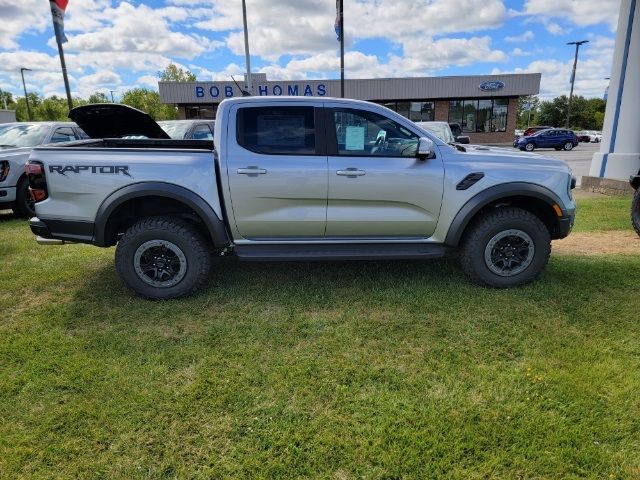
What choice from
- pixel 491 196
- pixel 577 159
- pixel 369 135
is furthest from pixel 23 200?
pixel 577 159

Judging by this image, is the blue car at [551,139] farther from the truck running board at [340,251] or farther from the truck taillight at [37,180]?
the truck taillight at [37,180]

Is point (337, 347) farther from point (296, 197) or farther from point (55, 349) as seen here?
point (55, 349)

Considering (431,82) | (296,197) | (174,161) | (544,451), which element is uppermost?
(431,82)

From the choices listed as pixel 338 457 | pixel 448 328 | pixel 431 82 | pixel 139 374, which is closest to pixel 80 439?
pixel 139 374

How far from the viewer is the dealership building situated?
29359 mm

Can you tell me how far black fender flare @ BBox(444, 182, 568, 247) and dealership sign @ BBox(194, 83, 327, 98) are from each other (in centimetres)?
2614

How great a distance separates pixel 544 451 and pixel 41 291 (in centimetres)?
453

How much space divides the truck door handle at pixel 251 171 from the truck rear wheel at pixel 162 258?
2.45 feet

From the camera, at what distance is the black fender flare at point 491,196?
13.2 feet

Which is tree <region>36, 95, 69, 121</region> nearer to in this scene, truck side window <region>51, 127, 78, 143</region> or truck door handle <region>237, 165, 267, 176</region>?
truck side window <region>51, 127, 78, 143</region>

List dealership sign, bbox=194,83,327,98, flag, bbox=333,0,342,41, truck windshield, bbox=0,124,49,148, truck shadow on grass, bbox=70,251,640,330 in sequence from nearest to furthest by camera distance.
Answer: truck shadow on grass, bbox=70,251,640,330 → truck windshield, bbox=0,124,49,148 → flag, bbox=333,0,342,41 → dealership sign, bbox=194,83,327,98

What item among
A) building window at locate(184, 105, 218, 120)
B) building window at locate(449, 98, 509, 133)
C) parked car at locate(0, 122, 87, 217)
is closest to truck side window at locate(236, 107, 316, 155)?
parked car at locate(0, 122, 87, 217)

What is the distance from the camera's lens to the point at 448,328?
11.6 ft

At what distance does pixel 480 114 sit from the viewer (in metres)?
31.3
